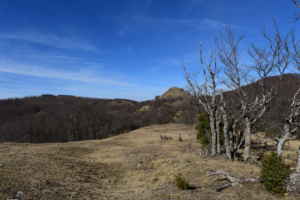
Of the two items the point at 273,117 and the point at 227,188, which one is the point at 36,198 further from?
the point at 273,117

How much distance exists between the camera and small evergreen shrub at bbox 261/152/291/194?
5130mm

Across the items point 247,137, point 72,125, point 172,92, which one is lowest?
point 72,125

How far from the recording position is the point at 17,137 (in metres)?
46.7

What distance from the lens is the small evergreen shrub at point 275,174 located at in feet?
16.8

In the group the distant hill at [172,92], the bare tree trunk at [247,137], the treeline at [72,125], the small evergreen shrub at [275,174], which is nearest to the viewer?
the small evergreen shrub at [275,174]

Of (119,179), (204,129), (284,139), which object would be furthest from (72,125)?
(284,139)

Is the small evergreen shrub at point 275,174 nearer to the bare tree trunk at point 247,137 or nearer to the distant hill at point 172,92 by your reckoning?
the bare tree trunk at point 247,137

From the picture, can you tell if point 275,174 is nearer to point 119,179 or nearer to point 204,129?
point 119,179

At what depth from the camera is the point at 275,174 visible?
5164mm

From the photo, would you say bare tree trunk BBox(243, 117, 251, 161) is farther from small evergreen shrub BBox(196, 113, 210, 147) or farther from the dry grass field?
small evergreen shrub BBox(196, 113, 210, 147)

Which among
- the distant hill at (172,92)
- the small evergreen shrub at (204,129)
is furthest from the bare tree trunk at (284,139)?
the distant hill at (172,92)

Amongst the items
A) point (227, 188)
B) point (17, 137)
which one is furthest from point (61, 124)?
point (227, 188)

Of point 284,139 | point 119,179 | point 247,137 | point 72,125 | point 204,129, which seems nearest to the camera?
point 284,139

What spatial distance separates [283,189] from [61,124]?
5457 cm
